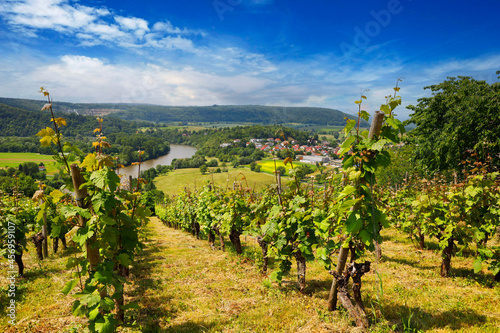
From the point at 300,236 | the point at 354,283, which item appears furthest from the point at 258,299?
the point at 354,283

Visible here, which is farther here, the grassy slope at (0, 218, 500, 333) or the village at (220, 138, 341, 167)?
the village at (220, 138, 341, 167)

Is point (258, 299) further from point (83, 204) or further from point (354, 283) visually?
point (83, 204)

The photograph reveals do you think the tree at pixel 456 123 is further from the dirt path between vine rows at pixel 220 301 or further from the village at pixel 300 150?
the dirt path between vine rows at pixel 220 301

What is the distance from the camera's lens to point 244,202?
791 cm

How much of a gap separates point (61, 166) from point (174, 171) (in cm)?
10144

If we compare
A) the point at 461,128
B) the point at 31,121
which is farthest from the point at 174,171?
the point at 461,128

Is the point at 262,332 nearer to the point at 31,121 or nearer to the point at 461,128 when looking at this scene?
the point at 461,128

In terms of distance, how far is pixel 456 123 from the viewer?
15.7m

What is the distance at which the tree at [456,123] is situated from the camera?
1404 cm

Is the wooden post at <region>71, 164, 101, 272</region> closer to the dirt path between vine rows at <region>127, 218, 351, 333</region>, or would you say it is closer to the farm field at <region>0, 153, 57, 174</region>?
the dirt path between vine rows at <region>127, 218, 351, 333</region>

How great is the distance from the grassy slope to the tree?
434 inches

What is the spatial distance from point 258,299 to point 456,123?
1819cm

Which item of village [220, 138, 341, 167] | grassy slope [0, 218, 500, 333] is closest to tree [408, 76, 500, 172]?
village [220, 138, 341, 167]

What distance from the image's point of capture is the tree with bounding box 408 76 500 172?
46.1ft
